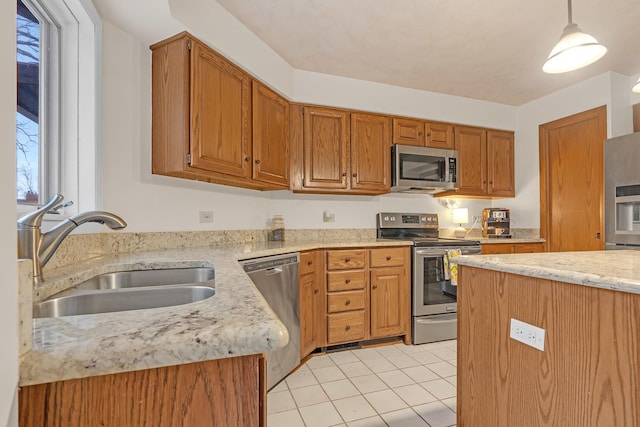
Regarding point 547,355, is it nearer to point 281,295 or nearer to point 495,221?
point 281,295

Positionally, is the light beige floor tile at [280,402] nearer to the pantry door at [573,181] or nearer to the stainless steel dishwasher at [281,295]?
the stainless steel dishwasher at [281,295]

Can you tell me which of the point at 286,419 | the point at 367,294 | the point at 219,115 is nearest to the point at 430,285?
the point at 367,294

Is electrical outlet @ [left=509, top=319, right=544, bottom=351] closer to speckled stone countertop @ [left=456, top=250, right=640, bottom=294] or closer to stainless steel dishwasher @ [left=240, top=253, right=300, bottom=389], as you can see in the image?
speckled stone countertop @ [left=456, top=250, right=640, bottom=294]

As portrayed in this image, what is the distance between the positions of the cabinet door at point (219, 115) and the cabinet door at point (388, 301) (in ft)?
4.59

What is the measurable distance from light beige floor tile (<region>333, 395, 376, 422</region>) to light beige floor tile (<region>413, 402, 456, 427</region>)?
266 mm

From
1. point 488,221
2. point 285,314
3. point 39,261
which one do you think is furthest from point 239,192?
point 488,221

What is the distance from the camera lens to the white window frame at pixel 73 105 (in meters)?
1.54

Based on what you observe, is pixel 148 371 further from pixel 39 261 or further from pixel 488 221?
pixel 488 221

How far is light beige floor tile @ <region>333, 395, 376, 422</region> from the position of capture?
1.65 metres

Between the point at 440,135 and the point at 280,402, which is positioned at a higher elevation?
the point at 440,135

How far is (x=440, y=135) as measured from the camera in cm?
324

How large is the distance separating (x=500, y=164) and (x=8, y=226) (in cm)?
402

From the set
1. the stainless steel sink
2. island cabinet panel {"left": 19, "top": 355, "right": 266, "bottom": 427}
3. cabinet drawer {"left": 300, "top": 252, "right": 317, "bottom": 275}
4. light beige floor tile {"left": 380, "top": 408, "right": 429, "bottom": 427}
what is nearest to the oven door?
cabinet drawer {"left": 300, "top": 252, "right": 317, "bottom": 275}

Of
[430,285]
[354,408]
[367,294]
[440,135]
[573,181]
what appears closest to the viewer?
[354,408]
